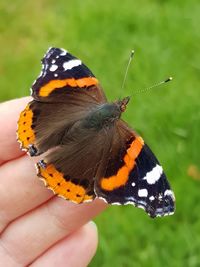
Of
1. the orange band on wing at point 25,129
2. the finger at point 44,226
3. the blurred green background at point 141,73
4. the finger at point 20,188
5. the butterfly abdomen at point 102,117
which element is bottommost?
the blurred green background at point 141,73

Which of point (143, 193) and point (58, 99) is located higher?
point (58, 99)

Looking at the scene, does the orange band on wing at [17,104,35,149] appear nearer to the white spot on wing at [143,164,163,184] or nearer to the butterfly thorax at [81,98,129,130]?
the butterfly thorax at [81,98,129,130]

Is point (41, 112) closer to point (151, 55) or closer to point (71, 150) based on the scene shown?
point (71, 150)

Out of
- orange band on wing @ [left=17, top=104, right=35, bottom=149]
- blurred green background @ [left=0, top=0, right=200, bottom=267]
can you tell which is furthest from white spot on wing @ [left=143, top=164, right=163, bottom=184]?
blurred green background @ [left=0, top=0, right=200, bottom=267]

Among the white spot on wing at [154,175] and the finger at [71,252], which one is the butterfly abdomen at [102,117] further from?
the finger at [71,252]

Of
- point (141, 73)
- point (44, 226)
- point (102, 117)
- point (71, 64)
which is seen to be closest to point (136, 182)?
point (102, 117)

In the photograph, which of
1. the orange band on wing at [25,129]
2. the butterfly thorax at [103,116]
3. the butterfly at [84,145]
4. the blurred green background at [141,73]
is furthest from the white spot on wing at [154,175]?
the blurred green background at [141,73]

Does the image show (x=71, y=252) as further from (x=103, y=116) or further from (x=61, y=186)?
(x=103, y=116)
